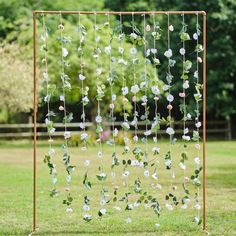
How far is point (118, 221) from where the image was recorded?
9391mm

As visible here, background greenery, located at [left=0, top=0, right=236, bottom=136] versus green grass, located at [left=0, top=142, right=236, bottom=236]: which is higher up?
background greenery, located at [left=0, top=0, right=236, bottom=136]

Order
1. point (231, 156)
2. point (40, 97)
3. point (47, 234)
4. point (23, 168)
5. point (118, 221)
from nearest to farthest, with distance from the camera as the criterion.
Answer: point (47, 234) → point (118, 221) → point (23, 168) → point (231, 156) → point (40, 97)

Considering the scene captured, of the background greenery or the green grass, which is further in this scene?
the background greenery

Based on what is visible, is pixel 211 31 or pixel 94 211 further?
pixel 211 31

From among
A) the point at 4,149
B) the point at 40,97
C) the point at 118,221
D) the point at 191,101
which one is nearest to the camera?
the point at 118,221

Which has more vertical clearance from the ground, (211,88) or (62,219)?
(211,88)

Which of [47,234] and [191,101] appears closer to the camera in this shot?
[47,234]

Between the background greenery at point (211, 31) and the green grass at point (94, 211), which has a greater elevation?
the background greenery at point (211, 31)

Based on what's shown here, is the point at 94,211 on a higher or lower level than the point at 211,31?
lower

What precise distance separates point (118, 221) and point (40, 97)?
1717cm

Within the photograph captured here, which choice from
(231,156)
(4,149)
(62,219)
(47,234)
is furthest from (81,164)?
(47,234)

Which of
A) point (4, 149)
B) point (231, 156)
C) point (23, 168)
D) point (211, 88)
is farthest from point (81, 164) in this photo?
point (211, 88)

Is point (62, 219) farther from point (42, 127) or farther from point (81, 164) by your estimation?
point (42, 127)

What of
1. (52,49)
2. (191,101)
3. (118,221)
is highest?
(52,49)
